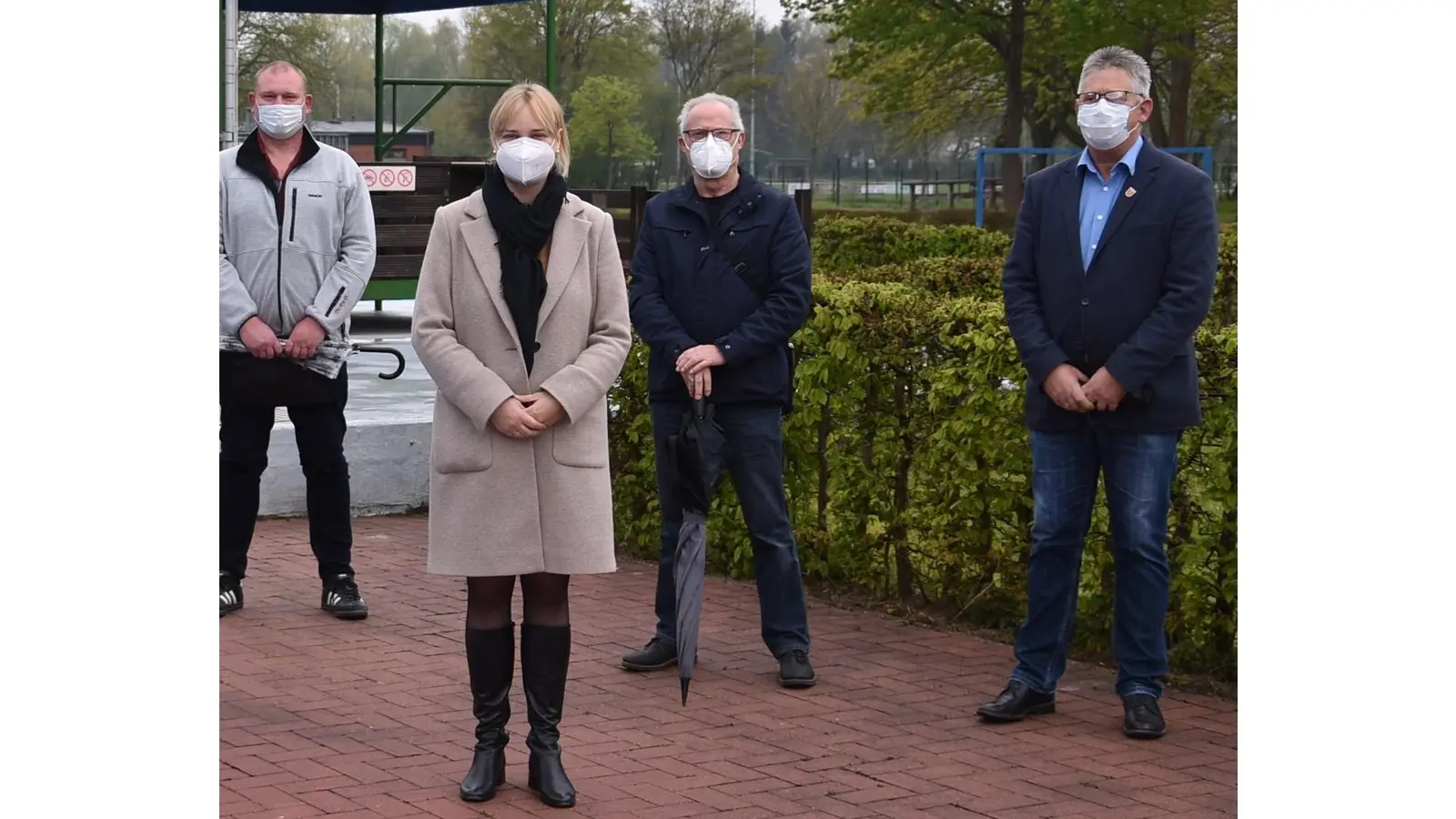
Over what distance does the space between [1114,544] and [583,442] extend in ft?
5.95

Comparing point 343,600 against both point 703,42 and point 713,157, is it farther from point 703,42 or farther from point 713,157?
point 703,42

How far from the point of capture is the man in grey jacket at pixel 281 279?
23.3 feet

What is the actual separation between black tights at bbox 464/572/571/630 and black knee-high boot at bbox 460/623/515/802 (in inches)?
1.3

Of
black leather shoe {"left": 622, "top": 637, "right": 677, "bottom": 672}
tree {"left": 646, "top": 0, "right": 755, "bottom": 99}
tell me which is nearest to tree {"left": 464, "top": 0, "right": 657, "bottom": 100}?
tree {"left": 646, "top": 0, "right": 755, "bottom": 99}

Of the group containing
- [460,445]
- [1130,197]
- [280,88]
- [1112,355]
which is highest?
[280,88]

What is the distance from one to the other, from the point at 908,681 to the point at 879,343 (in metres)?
1.51

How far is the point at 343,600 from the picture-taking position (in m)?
7.46

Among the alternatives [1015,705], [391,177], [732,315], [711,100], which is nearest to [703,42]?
[391,177]

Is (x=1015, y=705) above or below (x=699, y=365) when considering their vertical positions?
below

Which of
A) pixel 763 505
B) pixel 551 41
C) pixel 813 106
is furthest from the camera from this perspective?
pixel 813 106

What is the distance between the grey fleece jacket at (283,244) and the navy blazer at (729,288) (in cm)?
130

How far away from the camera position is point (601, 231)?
532cm

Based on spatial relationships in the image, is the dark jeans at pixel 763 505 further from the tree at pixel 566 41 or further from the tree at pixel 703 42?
the tree at pixel 703 42
